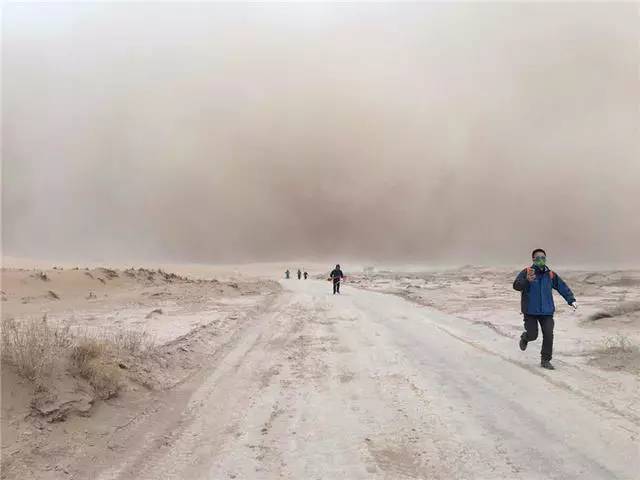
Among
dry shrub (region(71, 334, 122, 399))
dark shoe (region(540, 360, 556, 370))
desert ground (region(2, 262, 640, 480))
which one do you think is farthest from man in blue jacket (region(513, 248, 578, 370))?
dry shrub (region(71, 334, 122, 399))

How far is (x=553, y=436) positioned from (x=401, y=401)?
1.65m

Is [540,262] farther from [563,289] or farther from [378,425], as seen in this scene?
[378,425]

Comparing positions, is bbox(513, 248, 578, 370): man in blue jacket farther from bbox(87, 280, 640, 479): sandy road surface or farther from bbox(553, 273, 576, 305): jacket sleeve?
bbox(87, 280, 640, 479): sandy road surface

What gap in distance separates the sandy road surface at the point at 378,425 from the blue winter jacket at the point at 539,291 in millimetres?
911

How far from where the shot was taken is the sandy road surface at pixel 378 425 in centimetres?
372

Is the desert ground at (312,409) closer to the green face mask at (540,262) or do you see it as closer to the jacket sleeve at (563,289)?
the jacket sleeve at (563,289)

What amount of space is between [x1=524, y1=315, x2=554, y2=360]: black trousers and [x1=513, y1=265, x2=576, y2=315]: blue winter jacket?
119 mm

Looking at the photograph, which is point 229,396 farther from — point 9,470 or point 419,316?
point 419,316

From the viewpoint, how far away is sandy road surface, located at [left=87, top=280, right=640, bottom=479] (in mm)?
3719

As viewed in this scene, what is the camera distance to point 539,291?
25.6ft

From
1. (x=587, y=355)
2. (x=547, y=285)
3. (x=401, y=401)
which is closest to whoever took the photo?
(x=401, y=401)

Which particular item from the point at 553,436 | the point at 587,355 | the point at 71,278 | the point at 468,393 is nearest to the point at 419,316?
the point at 587,355

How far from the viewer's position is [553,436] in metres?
4.33

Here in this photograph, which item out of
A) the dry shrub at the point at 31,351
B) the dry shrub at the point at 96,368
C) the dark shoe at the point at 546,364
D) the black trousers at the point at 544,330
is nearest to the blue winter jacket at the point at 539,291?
the black trousers at the point at 544,330
